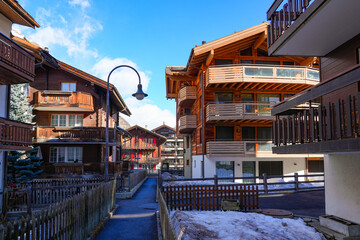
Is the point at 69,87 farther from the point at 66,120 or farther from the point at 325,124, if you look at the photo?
the point at 325,124

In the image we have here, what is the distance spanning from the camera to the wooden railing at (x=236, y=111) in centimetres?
2359

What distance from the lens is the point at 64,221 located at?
23.0 feet

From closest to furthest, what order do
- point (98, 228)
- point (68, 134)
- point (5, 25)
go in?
Answer: point (98, 228)
point (5, 25)
point (68, 134)

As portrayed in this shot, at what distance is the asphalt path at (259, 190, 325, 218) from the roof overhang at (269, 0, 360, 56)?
6.78m

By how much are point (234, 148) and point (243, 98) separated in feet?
16.6

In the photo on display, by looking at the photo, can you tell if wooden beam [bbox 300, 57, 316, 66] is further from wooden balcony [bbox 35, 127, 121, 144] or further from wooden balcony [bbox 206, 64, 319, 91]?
wooden balcony [bbox 35, 127, 121, 144]

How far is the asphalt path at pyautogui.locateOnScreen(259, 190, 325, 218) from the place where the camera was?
1309cm

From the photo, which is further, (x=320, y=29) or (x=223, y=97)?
(x=223, y=97)

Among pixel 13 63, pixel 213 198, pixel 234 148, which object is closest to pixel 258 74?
pixel 234 148

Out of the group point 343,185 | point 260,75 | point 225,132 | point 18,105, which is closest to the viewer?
point 343,185

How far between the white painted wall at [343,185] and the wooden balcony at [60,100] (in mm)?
22019

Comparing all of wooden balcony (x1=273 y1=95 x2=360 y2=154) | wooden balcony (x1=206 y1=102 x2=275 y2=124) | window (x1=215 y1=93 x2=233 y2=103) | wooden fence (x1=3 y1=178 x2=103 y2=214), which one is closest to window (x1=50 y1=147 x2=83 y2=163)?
wooden fence (x1=3 y1=178 x2=103 y2=214)

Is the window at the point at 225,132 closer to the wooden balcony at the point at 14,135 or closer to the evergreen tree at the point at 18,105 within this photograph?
the wooden balcony at the point at 14,135

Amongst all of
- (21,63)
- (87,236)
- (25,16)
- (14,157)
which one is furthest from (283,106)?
(14,157)
